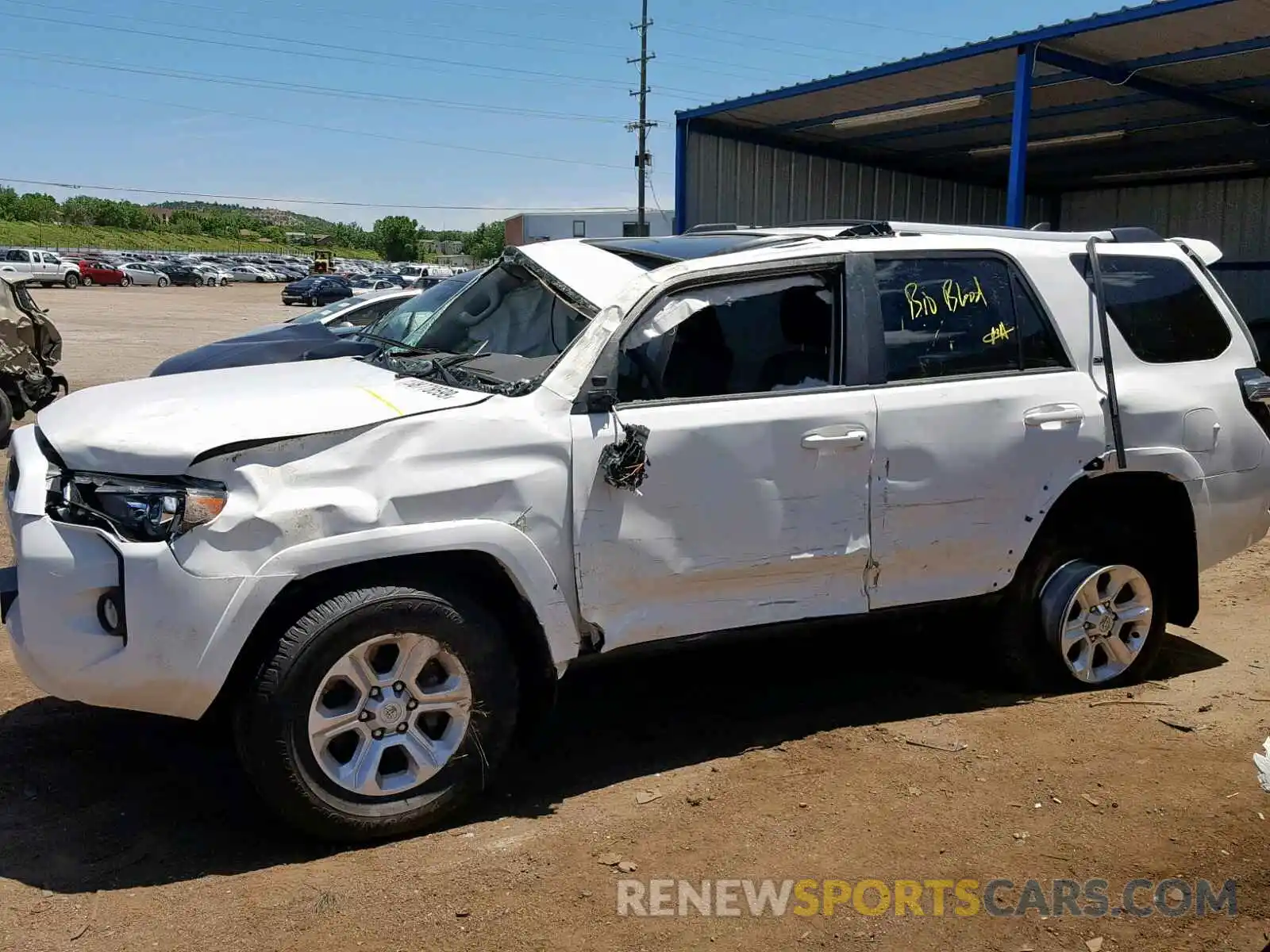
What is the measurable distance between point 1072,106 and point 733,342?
496 inches

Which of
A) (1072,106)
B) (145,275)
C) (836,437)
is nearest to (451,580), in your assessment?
(836,437)

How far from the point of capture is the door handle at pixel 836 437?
4.00 meters

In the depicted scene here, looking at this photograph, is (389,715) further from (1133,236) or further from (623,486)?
(1133,236)

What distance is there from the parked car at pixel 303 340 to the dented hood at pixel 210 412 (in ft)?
11.0

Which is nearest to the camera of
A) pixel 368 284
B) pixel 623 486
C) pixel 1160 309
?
pixel 623 486

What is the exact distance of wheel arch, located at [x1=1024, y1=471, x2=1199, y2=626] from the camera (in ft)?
15.1

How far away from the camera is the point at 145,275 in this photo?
2375 inches

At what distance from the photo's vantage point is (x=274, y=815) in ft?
11.3

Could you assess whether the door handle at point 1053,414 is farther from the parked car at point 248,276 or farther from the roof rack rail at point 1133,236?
the parked car at point 248,276

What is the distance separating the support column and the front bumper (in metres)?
10.3

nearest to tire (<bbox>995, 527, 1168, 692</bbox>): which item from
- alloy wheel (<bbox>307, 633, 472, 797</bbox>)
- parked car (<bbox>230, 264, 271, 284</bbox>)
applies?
alloy wheel (<bbox>307, 633, 472, 797</bbox>)

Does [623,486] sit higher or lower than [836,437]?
lower

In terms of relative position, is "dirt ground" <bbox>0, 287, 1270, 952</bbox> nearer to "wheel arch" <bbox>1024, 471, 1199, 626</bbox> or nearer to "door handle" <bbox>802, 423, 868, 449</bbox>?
"wheel arch" <bbox>1024, 471, 1199, 626</bbox>

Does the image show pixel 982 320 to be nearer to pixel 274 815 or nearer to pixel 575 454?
pixel 575 454
